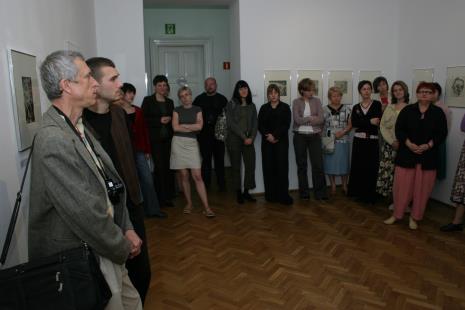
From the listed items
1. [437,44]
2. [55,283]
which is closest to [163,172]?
[55,283]

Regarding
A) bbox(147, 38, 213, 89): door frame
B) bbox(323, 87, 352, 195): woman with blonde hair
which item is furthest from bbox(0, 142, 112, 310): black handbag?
bbox(147, 38, 213, 89): door frame

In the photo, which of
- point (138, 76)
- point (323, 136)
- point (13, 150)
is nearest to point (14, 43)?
point (13, 150)

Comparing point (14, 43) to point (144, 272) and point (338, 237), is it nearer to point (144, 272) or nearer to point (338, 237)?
point (144, 272)

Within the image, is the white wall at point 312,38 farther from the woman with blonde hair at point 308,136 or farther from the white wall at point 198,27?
the white wall at point 198,27

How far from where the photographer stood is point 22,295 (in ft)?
4.39

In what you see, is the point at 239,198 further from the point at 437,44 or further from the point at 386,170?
the point at 437,44

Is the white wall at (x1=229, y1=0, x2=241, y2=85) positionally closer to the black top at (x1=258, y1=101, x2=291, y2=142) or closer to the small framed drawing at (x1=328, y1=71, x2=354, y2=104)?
the black top at (x1=258, y1=101, x2=291, y2=142)

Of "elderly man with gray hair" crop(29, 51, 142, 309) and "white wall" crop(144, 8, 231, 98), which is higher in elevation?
"white wall" crop(144, 8, 231, 98)

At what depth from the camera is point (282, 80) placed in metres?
6.23

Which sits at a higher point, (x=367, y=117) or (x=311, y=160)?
(x=367, y=117)

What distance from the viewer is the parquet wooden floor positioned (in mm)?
3053

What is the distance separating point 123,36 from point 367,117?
12.2 ft

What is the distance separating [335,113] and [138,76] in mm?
3024

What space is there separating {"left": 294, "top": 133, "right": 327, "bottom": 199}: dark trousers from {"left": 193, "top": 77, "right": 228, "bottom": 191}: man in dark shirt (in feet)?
4.20
